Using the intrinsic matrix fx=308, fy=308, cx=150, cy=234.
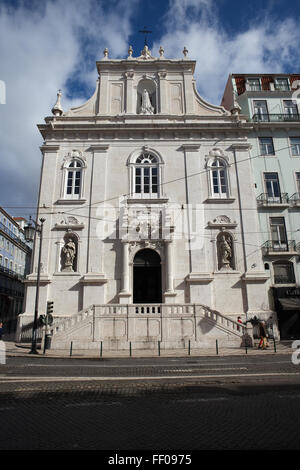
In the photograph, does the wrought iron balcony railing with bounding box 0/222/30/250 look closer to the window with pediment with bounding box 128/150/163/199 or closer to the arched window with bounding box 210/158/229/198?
the window with pediment with bounding box 128/150/163/199

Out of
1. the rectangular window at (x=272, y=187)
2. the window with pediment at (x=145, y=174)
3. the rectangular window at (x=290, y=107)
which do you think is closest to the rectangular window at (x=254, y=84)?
the rectangular window at (x=290, y=107)

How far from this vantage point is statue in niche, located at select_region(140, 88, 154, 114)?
27109 mm

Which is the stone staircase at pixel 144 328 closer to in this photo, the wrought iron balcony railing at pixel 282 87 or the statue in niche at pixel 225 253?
the statue in niche at pixel 225 253

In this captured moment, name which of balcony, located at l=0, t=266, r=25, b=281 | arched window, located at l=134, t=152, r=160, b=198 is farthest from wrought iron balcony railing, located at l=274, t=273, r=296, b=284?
balcony, located at l=0, t=266, r=25, b=281

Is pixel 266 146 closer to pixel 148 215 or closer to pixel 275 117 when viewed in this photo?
pixel 275 117

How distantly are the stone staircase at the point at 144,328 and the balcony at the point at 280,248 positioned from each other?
23.6 ft

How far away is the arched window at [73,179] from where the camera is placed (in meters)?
25.1

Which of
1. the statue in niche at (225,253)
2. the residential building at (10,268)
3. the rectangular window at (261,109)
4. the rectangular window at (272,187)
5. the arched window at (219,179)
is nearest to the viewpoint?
the statue in niche at (225,253)

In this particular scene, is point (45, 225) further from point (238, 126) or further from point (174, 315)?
point (238, 126)

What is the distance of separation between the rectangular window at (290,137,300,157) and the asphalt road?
2063cm

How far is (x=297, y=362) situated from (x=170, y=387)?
777 centimetres

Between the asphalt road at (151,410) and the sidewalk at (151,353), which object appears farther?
the sidewalk at (151,353)

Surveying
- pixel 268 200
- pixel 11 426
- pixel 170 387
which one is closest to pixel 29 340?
pixel 170 387

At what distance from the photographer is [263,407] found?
21.5 feet
